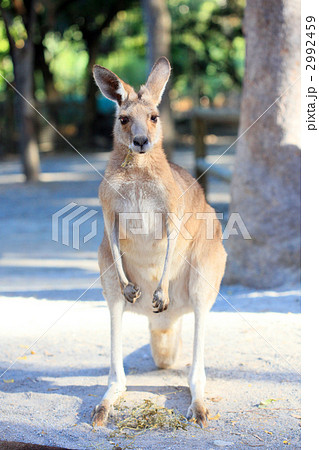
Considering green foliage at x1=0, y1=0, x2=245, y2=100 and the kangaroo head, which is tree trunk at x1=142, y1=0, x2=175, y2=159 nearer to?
the kangaroo head

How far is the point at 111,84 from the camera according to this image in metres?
2.63

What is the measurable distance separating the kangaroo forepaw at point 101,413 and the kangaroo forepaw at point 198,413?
347 millimetres

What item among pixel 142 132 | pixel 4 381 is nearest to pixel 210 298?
pixel 142 132

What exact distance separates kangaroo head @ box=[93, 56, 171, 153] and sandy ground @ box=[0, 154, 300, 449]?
1176 mm

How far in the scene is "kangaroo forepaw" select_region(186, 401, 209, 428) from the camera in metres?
2.61

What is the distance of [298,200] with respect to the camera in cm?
457

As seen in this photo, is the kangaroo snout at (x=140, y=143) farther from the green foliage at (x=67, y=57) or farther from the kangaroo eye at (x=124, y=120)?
the green foliage at (x=67, y=57)

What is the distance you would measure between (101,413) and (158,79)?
1446 mm

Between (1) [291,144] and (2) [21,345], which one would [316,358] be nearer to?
(2) [21,345]

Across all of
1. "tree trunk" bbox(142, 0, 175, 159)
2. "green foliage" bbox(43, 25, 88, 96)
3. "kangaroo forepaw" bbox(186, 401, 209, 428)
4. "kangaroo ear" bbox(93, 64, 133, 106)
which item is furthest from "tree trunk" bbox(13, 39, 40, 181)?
"kangaroo forepaw" bbox(186, 401, 209, 428)

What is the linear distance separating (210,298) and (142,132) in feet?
2.71

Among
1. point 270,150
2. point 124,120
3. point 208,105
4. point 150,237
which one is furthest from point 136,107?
point 208,105

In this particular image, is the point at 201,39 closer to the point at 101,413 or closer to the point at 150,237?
the point at 150,237

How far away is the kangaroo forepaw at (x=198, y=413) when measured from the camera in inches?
103
